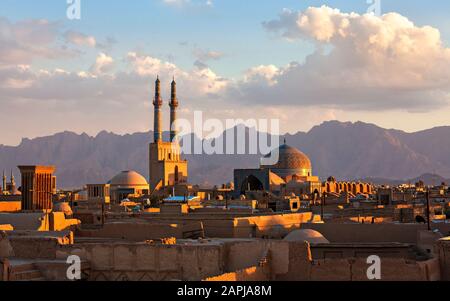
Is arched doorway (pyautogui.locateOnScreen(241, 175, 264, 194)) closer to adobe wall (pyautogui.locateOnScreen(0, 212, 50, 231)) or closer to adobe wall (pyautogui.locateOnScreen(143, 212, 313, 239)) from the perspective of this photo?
adobe wall (pyautogui.locateOnScreen(143, 212, 313, 239))

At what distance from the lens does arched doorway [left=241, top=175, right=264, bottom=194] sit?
59219 millimetres

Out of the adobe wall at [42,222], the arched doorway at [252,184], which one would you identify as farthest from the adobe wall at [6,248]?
the arched doorway at [252,184]

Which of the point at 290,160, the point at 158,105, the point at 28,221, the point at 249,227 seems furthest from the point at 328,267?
the point at 158,105

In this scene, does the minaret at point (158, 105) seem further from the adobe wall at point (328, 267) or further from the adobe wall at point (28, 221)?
the adobe wall at point (328, 267)

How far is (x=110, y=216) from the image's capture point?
94.6 ft

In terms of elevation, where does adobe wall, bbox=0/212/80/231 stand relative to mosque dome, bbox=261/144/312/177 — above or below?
below

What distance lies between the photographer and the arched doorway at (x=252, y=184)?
59219 mm

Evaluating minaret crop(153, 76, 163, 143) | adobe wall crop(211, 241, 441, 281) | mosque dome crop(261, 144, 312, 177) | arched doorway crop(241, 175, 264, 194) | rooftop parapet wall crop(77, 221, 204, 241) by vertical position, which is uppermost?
minaret crop(153, 76, 163, 143)

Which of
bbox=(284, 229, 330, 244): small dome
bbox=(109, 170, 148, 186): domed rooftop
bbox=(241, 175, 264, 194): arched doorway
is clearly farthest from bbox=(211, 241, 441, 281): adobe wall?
bbox=(109, 170, 148, 186): domed rooftop

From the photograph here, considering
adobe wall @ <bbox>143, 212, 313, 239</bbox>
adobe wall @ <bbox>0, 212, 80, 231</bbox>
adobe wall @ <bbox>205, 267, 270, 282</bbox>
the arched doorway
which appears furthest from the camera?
the arched doorway
